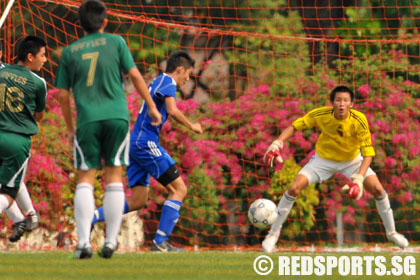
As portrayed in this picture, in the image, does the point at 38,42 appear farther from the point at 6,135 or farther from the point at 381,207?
the point at 381,207

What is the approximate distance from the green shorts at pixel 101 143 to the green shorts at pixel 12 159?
1381 mm

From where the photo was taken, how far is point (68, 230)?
34.4 feet

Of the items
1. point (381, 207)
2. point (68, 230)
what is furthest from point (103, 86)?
point (68, 230)

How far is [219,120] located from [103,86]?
21.0ft

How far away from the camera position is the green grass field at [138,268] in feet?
16.5

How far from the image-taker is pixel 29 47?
6.87m

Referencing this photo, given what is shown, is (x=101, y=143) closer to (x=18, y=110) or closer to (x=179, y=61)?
(x=18, y=110)

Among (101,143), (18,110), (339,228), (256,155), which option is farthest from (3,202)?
(339,228)

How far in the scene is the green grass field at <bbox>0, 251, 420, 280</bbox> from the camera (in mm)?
5016

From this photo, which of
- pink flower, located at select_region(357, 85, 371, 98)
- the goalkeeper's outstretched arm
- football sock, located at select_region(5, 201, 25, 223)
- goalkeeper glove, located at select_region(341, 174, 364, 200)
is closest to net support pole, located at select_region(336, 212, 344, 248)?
pink flower, located at select_region(357, 85, 371, 98)

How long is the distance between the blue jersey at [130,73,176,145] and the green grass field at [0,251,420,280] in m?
1.06

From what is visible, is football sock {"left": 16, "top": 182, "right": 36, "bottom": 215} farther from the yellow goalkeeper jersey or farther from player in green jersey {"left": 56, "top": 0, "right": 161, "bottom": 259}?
the yellow goalkeeper jersey

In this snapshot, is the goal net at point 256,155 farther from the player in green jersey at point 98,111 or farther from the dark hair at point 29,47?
the player in green jersey at point 98,111

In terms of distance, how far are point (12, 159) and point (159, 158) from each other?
3.89 ft
